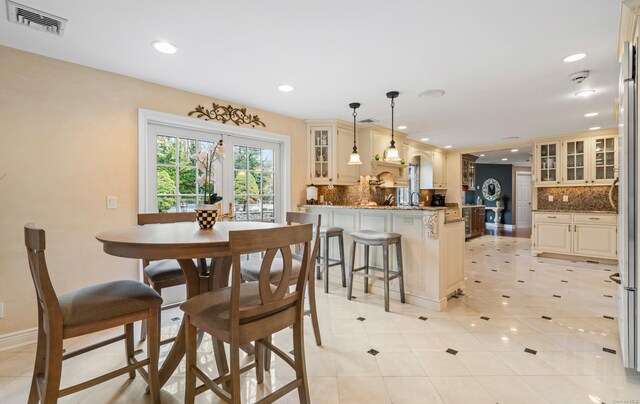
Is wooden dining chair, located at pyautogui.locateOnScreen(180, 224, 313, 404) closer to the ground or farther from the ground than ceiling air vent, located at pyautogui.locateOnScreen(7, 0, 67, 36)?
closer to the ground

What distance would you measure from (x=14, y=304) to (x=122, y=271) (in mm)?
747

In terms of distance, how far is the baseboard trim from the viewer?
2.28m

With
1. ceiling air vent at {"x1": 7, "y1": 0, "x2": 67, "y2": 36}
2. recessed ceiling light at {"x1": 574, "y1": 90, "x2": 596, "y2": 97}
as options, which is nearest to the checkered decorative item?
ceiling air vent at {"x1": 7, "y1": 0, "x2": 67, "y2": 36}

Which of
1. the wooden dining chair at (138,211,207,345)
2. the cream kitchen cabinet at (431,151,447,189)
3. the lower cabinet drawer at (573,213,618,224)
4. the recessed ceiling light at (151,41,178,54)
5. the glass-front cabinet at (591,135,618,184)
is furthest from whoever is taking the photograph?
the cream kitchen cabinet at (431,151,447,189)

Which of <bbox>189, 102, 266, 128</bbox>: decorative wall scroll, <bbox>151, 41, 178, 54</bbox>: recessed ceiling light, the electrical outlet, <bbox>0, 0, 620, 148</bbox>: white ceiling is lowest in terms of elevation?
the electrical outlet

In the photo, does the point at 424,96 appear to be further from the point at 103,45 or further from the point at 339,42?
the point at 103,45

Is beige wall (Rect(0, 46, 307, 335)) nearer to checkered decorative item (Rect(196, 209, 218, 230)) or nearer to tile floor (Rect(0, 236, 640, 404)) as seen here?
tile floor (Rect(0, 236, 640, 404))

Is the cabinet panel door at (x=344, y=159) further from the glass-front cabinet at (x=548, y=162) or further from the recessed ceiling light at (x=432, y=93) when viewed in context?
the glass-front cabinet at (x=548, y=162)

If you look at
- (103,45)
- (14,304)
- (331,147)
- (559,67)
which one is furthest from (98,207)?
(559,67)

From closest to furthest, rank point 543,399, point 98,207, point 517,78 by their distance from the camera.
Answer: point 543,399 → point 98,207 → point 517,78

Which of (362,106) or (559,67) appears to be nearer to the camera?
(559,67)

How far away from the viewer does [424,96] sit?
3498 mm

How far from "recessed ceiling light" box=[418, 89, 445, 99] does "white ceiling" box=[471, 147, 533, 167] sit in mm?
5071

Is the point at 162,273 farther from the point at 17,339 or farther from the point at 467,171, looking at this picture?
the point at 467,171
